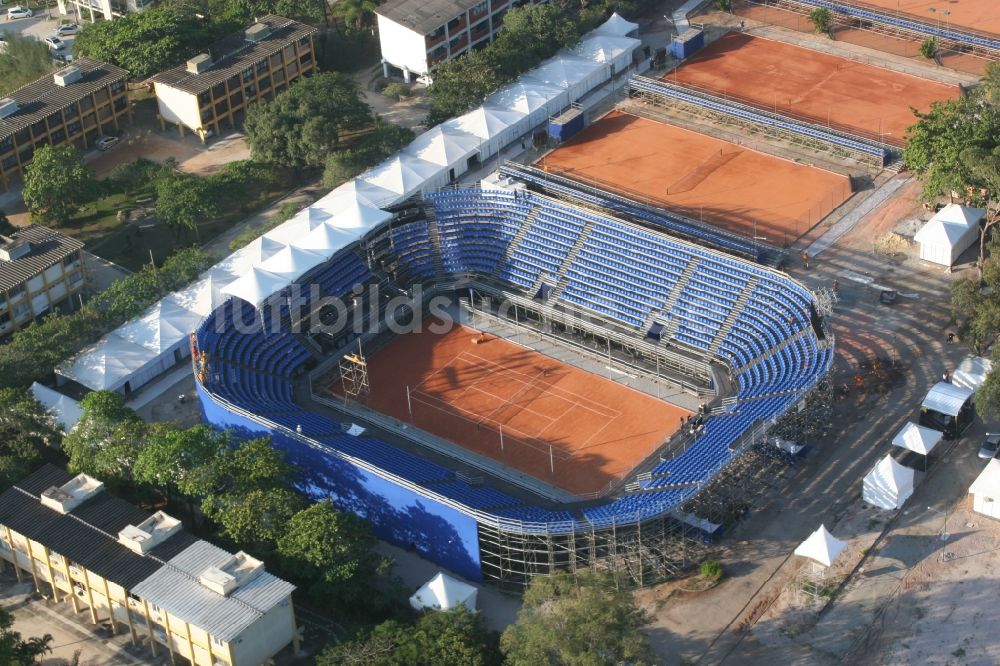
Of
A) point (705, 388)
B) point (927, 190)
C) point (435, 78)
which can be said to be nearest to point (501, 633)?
point (705, 388)

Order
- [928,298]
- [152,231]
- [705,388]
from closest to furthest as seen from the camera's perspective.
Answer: [705,388]
[928,298]
[152,231]

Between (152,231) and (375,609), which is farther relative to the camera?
(152,231)

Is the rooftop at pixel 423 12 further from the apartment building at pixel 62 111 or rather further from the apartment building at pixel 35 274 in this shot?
the apartment building at pixel 35 274

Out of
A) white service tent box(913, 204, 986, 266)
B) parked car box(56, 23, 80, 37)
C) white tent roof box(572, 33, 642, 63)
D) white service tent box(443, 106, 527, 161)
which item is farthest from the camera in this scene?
parked car box(56, 23, 80, 37)

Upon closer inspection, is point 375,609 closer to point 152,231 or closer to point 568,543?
point 568,543

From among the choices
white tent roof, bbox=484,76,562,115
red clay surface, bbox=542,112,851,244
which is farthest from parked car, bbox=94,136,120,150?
red clay surface, bbox=542,112,851,244

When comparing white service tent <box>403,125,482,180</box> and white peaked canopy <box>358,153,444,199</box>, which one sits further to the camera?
white service tent <box>403,125,482,180</box>

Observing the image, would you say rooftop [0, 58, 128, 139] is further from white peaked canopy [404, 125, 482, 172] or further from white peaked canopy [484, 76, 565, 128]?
white peaked canopy [484, 76, 565, 128]

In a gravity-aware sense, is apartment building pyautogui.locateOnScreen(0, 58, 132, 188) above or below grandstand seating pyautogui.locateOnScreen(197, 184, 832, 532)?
above
